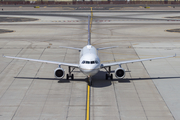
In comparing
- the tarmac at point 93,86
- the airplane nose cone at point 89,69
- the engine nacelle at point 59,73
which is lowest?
the tarmac at point 93,86

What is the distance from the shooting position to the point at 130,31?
7512cm

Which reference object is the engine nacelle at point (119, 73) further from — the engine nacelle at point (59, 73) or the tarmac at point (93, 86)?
the engine nacelle at point (59, 73)

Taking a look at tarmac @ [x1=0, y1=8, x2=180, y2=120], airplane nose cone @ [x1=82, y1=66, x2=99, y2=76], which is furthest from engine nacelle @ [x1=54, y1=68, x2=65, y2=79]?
airplane nose cone @ [x1=82, y1=66, x2=99, y2=76]

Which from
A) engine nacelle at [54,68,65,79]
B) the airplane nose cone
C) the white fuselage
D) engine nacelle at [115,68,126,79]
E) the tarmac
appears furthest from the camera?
engine nacelle at [115,68,126,79]

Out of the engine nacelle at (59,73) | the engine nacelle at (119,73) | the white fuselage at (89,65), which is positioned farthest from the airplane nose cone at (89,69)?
the engine nacelle at (119,73)

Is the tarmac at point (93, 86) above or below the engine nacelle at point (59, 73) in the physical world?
below

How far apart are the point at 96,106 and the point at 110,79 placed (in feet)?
28.8

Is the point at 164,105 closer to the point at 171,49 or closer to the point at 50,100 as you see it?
the point at 50,100

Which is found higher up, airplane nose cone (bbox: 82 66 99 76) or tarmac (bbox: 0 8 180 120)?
airplane nose cone (bbox: 82 66 99 76)

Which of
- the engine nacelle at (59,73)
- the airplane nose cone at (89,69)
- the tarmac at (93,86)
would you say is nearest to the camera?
the tarmac at (93,86)

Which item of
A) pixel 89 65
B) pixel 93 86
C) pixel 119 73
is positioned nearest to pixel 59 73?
pixel 93 86

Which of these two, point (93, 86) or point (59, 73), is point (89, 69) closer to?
point (93, 86)

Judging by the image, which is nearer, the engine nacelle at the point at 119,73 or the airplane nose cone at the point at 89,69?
the airplane nose cone at the point at 89,69

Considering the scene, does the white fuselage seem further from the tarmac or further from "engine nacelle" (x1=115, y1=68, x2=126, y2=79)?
"engine nacelle" (x1=115, y1=68, x2=126, y2=79)
